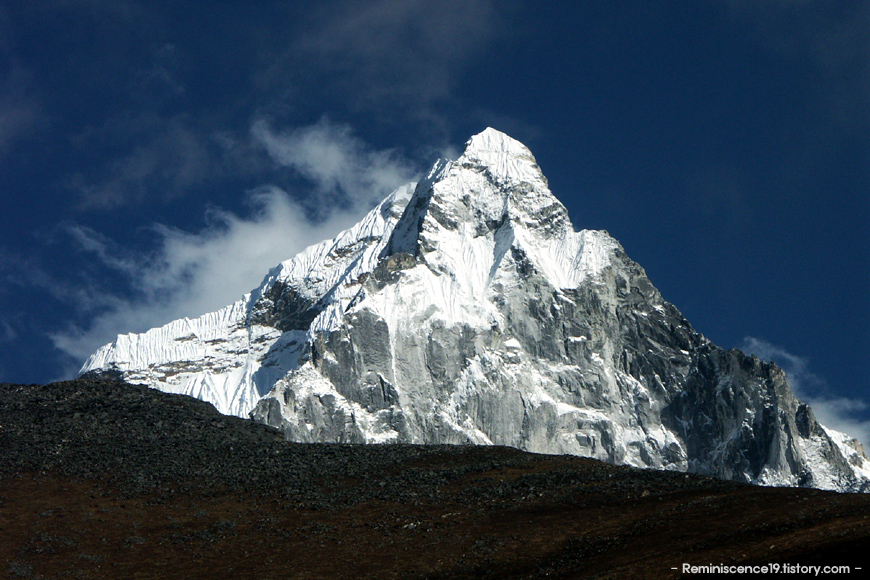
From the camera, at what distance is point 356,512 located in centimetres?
6303

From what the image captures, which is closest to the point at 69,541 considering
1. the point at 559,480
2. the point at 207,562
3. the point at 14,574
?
the point at 14,574

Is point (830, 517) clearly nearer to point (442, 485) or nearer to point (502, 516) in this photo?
point (502, 516)

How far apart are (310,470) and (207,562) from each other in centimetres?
1740

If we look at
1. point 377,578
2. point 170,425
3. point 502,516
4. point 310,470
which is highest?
point 170,425

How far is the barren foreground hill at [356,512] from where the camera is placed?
49.9 meters

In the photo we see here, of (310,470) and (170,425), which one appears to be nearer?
(310,470)

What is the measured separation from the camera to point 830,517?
49.3 meters

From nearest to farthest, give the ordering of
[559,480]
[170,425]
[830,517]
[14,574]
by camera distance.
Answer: [830,517] < [14,574] < [559,480] < [170,425]

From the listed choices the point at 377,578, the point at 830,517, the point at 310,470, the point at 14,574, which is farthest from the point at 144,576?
the point at 830,517

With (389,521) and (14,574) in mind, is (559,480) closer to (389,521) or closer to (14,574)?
(389,521)

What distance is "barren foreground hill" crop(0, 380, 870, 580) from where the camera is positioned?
49.9 meters

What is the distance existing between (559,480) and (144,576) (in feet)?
87.7

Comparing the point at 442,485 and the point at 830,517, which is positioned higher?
the point at 442,485

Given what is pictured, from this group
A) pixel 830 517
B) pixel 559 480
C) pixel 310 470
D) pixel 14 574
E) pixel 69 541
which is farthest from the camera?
pixel 310 470
